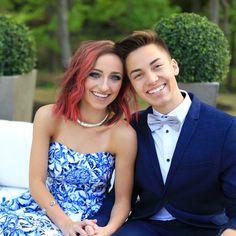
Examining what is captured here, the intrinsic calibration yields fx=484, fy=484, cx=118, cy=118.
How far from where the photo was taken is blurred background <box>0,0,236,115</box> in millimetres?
8734

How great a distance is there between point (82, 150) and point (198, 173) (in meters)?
0.69

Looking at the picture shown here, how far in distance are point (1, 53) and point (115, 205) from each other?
2.62m

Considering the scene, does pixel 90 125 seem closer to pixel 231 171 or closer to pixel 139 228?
pixel 139 228

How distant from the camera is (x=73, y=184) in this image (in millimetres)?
2779

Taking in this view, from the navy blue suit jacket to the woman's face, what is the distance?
29 cm

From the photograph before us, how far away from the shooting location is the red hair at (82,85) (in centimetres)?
264

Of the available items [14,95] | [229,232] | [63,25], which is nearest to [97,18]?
[63,25]

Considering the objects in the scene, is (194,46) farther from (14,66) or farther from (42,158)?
(42,158)

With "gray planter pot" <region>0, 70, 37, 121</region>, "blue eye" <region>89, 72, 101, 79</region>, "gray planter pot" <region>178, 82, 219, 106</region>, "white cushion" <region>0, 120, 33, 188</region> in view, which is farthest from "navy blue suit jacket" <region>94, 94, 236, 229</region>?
"gray planter pot" <region>0, 70, 37, 121</region>

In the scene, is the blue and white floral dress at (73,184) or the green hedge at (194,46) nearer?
the blue and white floral dress at (73,184)

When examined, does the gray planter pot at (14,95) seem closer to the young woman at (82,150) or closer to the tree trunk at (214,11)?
the young woman at (82,150)

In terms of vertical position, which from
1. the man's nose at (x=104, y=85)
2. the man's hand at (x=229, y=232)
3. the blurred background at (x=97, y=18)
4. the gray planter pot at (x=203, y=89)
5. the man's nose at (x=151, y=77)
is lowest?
the blurred background at (x=97, y=18)

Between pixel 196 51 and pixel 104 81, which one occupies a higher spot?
pixel 104 81

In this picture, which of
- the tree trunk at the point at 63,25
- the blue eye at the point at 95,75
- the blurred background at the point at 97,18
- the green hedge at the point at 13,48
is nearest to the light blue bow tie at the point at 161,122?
the blue eye at the point at 95,75
